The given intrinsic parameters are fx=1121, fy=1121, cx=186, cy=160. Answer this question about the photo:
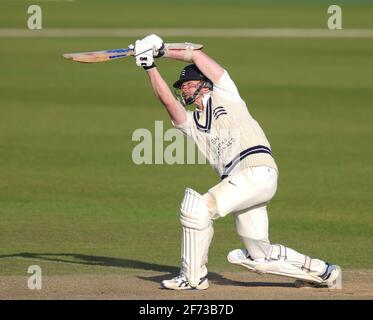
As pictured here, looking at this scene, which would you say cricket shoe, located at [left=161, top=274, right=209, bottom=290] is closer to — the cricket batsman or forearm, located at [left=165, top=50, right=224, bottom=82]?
the cricket batsman

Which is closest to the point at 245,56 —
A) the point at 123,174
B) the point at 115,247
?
the point at 123,174

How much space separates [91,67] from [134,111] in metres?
7.51

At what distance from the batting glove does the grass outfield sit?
2.54m

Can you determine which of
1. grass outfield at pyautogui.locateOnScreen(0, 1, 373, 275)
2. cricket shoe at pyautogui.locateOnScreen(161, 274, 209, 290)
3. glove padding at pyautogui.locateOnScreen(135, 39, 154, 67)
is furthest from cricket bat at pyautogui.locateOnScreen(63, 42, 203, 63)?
grass outfield at pyautogui.locateOnScreen(0, 1, 373, 275)

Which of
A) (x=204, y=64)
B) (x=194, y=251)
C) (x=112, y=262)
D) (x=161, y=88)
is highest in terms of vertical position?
(x=204, y=64)

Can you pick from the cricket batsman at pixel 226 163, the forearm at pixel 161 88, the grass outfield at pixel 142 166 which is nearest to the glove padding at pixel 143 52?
the cricket batsman at pixel 226 163

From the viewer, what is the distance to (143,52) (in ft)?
32.2

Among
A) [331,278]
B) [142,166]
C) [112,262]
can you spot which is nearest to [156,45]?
[331,278]

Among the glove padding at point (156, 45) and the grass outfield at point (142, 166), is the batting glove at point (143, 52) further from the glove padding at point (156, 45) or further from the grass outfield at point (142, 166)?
the grass outfield at point (142, 166)

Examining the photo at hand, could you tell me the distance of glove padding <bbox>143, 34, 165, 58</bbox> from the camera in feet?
32.2

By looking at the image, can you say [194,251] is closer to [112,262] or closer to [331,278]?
[331,278]

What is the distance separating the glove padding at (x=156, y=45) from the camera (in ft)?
32.2

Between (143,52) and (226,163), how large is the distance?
1219 mm

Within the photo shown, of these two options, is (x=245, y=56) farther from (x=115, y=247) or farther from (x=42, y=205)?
(x=115, y=247)
